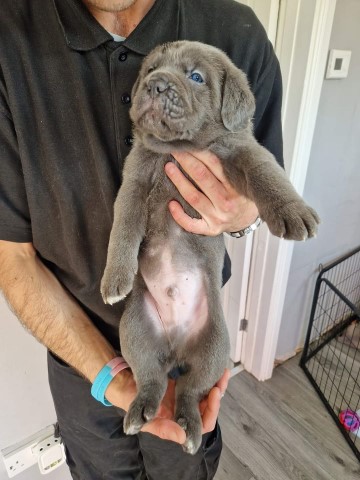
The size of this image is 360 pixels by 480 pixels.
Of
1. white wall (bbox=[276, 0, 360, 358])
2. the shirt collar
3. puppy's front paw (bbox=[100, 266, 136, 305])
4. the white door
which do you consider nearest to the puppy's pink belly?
puppy's front paw (bbox=[100, 266, 136, 305])

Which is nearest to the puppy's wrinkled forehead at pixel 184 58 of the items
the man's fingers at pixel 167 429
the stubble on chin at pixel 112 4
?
the stubble on chin at pixel 112 4

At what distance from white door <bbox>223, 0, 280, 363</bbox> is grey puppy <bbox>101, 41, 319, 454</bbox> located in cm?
80

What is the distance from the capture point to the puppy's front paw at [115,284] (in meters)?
0.93

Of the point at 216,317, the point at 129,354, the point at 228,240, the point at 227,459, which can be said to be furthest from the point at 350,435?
the point at 129,354

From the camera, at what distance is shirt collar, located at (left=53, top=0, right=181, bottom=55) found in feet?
2.79

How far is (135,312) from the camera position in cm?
106

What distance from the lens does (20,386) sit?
1.46 meters

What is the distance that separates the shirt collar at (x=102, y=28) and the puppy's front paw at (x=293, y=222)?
0.49 m

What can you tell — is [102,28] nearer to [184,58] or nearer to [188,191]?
[184,58]

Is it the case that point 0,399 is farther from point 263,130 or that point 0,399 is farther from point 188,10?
point 188,10

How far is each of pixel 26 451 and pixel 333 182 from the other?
6.32 ft

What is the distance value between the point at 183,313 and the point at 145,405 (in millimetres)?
264

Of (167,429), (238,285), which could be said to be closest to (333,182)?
(238,285)

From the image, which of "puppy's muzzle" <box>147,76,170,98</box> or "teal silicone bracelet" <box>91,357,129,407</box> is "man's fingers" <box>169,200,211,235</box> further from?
"teal silicone bracelet" <box>91,357,129,407</box>
